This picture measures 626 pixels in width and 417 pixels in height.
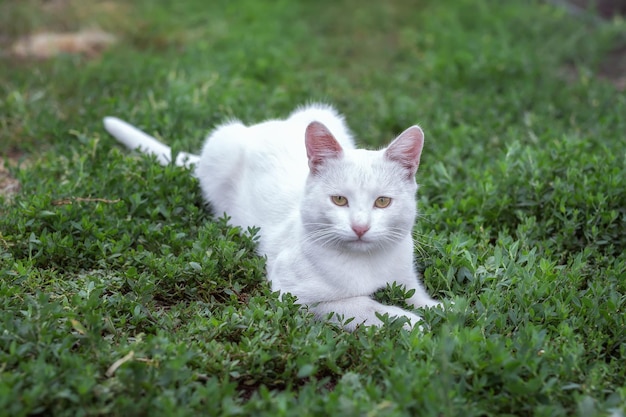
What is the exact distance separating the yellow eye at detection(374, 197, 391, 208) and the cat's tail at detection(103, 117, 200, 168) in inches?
68.7

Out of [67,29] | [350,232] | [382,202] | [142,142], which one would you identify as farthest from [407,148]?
[67,29]

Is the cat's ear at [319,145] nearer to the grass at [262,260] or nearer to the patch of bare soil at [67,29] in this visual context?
the grass at [262,260]

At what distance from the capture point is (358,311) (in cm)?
338

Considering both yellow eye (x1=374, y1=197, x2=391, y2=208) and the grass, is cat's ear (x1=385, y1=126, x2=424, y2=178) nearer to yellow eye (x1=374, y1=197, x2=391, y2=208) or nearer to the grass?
yellow eye (x1=374, y1=197, x2=391, y2=208)

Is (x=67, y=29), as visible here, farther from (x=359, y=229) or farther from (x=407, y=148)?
(x=359, y=229)

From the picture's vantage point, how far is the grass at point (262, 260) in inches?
109

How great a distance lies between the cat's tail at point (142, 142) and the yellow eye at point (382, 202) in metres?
1.75

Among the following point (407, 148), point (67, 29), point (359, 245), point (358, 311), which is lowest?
point (358, 311)

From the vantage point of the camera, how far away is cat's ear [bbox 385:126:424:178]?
3447mm

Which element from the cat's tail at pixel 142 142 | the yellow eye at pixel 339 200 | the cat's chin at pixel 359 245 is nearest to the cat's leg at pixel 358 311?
the cat's chin at pixel 359 245

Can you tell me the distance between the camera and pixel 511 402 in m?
Result: 2.75

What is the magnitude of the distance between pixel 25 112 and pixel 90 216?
2.08m

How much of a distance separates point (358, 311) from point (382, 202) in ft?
1.72

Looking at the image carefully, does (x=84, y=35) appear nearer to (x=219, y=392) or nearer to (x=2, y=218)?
(x=2, y=218)
